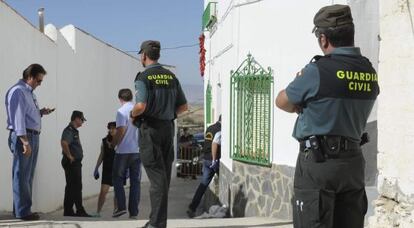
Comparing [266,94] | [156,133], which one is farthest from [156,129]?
[266,94]

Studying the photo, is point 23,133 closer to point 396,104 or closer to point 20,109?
point 20,109

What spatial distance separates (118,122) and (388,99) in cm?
390

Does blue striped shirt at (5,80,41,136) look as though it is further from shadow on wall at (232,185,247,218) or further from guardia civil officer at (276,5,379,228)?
guardia civil officer at (276,5,379,228)

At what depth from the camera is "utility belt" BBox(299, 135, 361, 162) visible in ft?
10.9

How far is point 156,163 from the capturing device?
5.40 metres

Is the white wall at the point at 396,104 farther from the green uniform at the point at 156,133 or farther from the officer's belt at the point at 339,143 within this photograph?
the green uniform at the point at 156,133

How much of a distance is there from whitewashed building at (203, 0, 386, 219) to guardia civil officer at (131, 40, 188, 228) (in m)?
2.50

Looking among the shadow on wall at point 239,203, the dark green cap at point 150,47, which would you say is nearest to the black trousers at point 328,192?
the dark green cap at point 150,47

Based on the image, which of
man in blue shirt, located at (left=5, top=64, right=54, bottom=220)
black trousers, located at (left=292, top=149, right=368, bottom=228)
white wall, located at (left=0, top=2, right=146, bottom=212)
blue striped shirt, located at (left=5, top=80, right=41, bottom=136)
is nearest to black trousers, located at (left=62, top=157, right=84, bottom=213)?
white wall, located at (left=0, top=2, right=146, bottom=212)

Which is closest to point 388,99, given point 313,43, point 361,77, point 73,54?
point 361,77

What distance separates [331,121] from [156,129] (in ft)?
7.80

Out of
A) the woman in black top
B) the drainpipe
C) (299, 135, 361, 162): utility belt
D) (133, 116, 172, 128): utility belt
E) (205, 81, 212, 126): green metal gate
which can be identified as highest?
the drainpipe

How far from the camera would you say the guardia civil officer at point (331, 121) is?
3.32 m

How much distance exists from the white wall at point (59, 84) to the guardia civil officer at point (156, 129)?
3.21 metres
